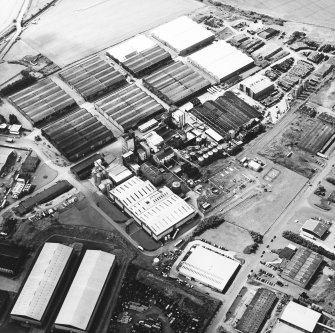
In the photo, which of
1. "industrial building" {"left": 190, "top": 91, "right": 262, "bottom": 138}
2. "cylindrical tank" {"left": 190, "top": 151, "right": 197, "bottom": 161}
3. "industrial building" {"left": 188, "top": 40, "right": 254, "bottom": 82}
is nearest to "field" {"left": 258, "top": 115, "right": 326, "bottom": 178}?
"industrial building" {"left": 190, "top": 91, "right": 262, "bottom": 138}

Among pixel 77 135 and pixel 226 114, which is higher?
pixel 226 114

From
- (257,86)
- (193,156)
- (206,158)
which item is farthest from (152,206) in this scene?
(257,86)

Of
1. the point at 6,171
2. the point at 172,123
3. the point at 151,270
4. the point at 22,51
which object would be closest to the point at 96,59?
the point at 22,51

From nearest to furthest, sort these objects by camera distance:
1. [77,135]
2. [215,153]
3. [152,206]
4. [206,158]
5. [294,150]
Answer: [152,206]
[206,158]
[215,153]
[294,150]
[77,135]

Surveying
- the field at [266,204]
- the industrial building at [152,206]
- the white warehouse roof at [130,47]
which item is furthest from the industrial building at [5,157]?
the field at [266,204]

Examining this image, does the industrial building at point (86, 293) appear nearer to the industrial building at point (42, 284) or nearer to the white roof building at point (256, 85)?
→ the industrial building at point (42, 284)

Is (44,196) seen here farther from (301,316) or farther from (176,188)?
(301,316)

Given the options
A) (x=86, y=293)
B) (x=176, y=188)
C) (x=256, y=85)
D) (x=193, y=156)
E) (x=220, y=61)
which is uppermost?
(x=220, y=61)
